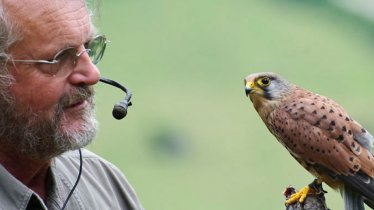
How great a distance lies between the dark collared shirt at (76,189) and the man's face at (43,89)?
0.34 ft

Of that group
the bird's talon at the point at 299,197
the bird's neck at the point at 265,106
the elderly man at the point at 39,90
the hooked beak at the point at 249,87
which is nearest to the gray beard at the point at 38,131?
the elderly man at the point at 39,90

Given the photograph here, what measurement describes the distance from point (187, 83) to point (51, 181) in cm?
216

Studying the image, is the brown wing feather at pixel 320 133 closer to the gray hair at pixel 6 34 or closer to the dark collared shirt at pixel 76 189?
the dark collared shirt at pixel 76 189

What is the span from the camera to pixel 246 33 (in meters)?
4.50

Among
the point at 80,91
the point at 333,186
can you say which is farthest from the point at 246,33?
the point at 80,91

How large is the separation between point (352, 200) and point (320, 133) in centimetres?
31

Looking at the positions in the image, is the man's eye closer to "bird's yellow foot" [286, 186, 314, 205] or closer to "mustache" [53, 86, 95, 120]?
"mustache" [53, 86, 95, 120]

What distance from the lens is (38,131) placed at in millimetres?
2242

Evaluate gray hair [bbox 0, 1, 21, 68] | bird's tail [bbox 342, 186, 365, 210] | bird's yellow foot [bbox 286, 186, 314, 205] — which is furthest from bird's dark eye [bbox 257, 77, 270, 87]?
gray hair [bbox 0, 1, 21, 68]

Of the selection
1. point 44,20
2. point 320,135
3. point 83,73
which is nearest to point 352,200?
point 320,135

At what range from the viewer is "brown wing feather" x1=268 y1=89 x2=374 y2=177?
294 centimetres

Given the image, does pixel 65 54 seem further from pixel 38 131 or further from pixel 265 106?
pixel 265 106

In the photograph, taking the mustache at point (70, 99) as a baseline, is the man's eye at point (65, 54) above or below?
above

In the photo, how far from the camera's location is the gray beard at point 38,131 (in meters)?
2.23
